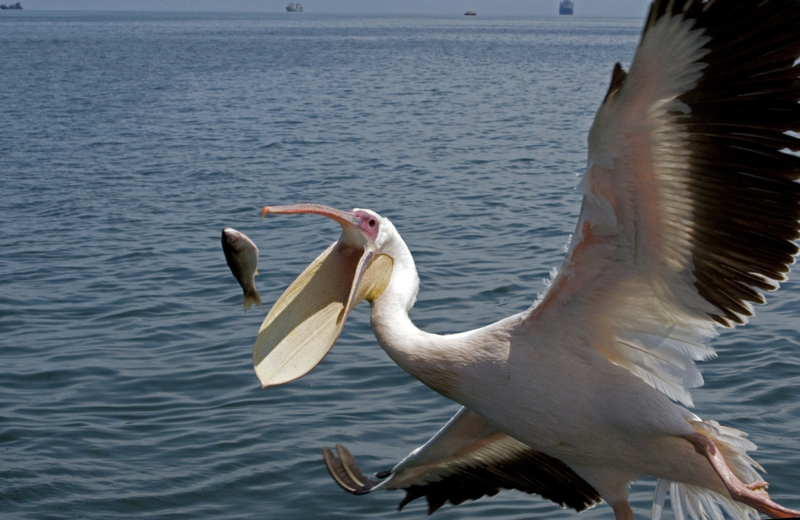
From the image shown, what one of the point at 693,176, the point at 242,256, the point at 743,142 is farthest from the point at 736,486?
the point at 242,256

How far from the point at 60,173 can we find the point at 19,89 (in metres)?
12.1

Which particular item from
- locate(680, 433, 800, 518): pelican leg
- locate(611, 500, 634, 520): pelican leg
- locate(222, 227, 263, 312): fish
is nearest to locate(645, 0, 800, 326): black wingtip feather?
locate(680, 433, 800, 518): pelican leg

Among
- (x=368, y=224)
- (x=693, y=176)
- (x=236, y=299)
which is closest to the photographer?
(x=693, y=176)

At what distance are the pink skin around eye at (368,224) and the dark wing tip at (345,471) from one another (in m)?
1.20

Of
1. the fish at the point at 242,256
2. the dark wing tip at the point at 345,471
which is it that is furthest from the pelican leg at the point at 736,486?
the fish at the point at 242,256

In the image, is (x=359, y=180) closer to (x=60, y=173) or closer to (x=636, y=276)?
(x=60, y=173)

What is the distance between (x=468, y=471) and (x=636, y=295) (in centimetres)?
153

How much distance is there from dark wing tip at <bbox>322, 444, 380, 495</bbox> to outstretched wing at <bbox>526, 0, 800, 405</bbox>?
1.40 m

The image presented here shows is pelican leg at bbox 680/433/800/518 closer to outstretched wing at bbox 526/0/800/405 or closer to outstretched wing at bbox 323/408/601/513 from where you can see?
outstretched wing at bbox 526/0/800/405

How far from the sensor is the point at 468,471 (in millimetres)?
4777

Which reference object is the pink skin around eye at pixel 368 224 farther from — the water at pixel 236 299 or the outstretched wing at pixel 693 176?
the water at pixel 236 299

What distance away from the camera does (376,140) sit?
16484mm

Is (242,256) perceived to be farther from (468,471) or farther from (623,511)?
(623,511)

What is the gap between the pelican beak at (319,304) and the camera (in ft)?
12.5
